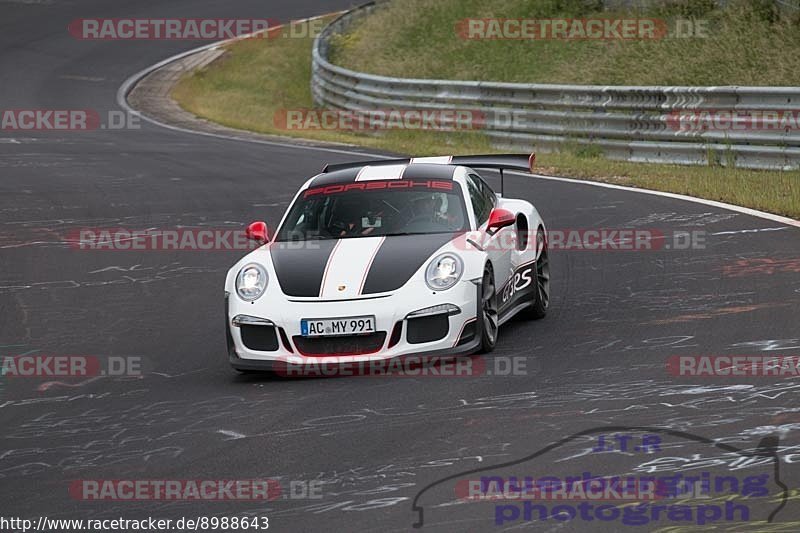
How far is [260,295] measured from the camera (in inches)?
357

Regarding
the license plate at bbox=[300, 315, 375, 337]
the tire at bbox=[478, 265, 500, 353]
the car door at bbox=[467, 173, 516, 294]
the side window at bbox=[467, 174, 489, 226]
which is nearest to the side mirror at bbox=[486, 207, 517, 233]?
the car door at bbox=[467, 173, 516, 294]

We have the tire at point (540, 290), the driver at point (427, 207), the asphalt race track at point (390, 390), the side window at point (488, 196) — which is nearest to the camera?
the asphalt race track at point (390, 390)

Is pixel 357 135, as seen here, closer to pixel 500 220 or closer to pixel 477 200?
pixel 477 200

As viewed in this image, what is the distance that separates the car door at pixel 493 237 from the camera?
382 inches

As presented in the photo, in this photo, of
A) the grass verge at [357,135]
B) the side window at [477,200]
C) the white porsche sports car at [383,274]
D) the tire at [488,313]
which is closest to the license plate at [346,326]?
the white porsche sports car at [383,274]

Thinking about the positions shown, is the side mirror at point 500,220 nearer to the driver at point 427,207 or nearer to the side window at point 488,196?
the driver at point 427,207

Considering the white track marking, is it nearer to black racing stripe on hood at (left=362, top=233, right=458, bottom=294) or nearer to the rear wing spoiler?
the rear wing spoiler

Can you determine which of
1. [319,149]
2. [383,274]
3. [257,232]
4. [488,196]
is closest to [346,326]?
[383,274]

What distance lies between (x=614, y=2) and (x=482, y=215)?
1942 centimetres

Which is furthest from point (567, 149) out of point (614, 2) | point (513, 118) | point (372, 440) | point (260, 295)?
point (372, 440)

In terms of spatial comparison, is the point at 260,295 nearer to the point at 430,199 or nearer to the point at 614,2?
the point at 430,199

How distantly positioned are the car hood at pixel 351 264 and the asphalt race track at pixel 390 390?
0.62 meters

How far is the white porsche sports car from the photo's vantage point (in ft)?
28.8

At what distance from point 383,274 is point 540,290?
1.88m
